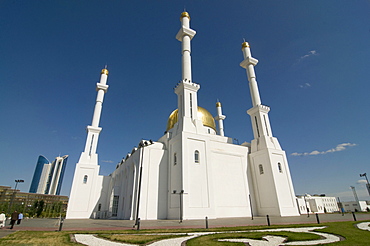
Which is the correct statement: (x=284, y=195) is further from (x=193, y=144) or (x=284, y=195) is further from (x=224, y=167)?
(x=193, y=144)

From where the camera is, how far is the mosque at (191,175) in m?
19.1

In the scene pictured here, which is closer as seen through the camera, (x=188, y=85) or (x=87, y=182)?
(x=188, y=85)

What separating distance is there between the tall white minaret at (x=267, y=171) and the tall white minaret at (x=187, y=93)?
9027 mm

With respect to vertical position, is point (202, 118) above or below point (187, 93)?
above

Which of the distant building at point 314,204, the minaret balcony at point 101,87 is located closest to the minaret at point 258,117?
the distant building at point 314,204

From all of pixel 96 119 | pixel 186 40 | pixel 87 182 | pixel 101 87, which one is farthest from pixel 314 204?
pixel 101 87

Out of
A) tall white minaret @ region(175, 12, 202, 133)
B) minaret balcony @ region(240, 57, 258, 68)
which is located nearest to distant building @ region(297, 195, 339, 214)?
tall white minaret @ region(175, 12, 202, 133)

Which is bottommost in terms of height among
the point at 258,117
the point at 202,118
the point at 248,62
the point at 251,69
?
the point at 258,117

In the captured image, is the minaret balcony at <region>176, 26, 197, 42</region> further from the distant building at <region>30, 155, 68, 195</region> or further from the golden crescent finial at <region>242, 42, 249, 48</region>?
the distant building at <region>30, 155, 68, 195</region>

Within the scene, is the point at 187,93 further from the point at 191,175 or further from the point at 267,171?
the point at 267,171

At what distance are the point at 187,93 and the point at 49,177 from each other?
524 feet

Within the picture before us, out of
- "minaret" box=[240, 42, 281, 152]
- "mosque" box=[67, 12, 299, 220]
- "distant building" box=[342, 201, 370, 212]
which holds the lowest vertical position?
"distant building" box=[342, 201, 370, 212]

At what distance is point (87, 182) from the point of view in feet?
97.9

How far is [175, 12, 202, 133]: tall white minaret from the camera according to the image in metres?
21.8
